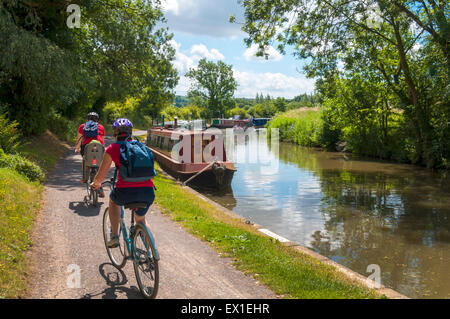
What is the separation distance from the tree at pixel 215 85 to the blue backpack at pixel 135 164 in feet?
316

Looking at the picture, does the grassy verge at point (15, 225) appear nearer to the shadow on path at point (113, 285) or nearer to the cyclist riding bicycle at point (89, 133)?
the shadow on path at point (113, 285)

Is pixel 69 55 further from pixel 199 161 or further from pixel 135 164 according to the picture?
pixel 135 164

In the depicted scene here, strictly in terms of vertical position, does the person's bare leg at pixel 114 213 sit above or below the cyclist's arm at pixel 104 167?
below

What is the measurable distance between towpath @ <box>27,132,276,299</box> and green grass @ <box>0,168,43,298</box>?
0.14 m

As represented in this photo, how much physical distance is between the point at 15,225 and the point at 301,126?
3781cm

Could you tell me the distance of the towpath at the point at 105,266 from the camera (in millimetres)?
4281

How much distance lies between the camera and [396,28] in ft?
64.4

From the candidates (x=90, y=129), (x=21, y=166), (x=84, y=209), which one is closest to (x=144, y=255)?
(x=84, y=209)

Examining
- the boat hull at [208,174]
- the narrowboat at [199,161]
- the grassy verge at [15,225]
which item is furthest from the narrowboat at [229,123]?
the grassy verge at [15,225]
